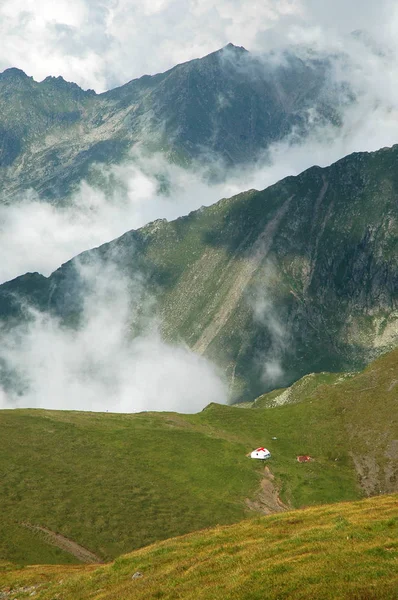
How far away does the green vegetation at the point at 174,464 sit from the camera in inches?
3762

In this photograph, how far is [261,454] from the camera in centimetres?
13050

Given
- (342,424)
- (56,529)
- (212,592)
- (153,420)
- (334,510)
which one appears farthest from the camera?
(153,420)

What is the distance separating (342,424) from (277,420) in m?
19.4

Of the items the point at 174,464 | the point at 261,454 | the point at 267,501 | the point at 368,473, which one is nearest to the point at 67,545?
the point at 174,464

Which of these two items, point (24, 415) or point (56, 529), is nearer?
point (56, 529)

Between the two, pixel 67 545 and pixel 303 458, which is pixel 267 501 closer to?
pixel 303 458

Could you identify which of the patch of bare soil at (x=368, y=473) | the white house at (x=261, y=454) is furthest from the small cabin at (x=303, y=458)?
the patch of bare soil at (x=368, y=473)

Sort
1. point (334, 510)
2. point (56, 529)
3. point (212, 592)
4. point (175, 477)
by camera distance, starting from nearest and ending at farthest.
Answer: point (212, 592)
point (334, 510)
point (56, 529)
point (175, 477)

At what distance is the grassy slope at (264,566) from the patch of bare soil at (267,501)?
5238 cm

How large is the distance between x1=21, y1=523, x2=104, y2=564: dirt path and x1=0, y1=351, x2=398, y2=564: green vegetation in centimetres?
113

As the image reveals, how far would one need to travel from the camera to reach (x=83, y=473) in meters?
114

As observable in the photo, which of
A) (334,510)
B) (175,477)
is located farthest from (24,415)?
(334,510)

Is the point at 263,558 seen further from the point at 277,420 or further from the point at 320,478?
the point at 277,420

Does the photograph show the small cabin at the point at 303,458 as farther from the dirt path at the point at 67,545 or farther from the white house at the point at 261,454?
the dirt path at the point at 67,545
